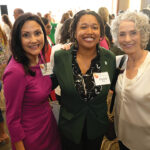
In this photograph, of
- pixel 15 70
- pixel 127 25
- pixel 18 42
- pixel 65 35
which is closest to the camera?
pixel 15 70

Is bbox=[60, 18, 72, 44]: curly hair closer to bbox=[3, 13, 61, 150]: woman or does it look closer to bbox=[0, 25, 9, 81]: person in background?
bbox=[0, 25, 9, 81]: person in background

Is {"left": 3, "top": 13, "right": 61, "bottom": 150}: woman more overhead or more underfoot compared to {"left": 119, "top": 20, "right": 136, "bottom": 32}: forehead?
more underfoot

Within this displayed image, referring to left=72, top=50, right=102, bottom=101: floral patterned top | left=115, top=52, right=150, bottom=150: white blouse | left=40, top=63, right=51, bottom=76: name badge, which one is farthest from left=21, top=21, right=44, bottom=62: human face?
left=115, top=52, right=150, bottom=150: white blouse

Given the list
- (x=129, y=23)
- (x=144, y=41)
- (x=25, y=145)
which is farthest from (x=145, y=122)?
(x=25, y=145)

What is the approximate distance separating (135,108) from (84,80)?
47 centimetres

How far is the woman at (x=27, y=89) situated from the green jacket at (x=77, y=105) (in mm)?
147

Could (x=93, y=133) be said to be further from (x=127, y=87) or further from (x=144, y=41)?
(x=144, y=41)

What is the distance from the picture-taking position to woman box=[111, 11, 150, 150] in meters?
1.26

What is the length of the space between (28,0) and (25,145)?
1068 cm

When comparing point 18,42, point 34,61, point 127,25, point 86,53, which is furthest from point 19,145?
point 127,25

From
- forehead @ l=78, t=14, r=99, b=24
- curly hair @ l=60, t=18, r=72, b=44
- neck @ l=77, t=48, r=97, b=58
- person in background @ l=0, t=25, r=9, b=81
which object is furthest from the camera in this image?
person in background @ l=0, t=25, r=9, b=81

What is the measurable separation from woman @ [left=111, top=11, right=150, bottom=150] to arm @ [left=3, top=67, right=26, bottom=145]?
823mm

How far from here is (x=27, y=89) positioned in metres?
1.21

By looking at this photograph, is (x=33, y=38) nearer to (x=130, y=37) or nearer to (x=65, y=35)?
(x=130, y=37)
